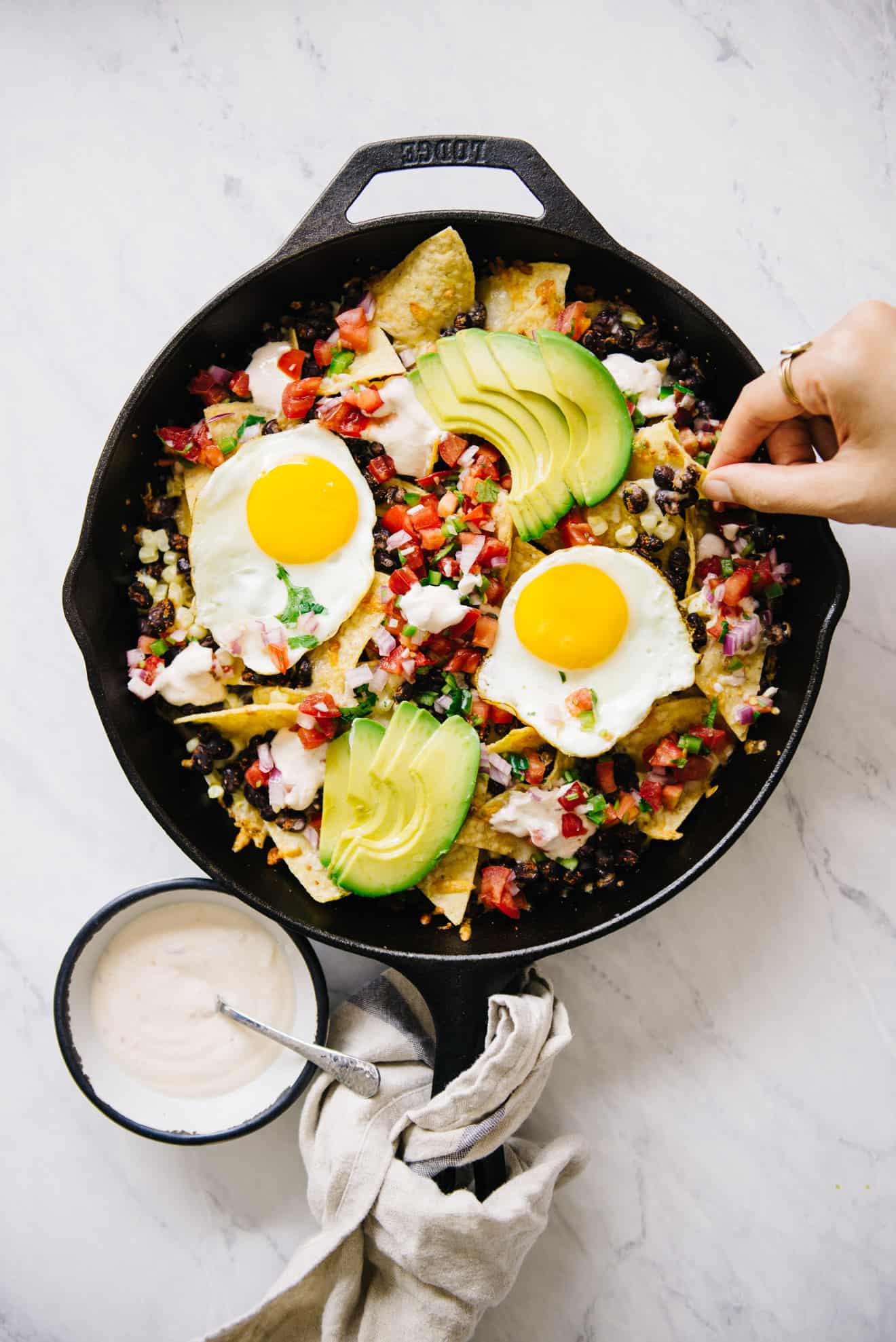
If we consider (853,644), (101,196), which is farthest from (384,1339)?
(101,196)

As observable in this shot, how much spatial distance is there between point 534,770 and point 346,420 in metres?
1.25

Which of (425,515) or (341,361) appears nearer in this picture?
(425,515)

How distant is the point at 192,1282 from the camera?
11.1 feet

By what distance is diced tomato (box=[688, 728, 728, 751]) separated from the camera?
3.01 metres

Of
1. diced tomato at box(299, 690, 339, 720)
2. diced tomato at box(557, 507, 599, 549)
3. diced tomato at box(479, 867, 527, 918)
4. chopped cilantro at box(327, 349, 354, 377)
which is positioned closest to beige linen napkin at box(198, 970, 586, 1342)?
diced tomato at box(479, 867, 527, 918)

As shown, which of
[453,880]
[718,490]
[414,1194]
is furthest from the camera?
[453,880]

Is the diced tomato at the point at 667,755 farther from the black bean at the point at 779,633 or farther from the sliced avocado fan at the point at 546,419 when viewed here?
the sliced avocado fan at the point at 546,419

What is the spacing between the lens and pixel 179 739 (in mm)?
3152

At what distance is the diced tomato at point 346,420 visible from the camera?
2.98 meters

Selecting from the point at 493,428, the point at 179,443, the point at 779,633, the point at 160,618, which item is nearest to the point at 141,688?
the point at 160,618

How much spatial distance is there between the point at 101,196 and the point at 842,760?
3.29 meters

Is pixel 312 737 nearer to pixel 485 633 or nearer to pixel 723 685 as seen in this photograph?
pixel 485 633

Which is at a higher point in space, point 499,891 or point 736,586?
point 736,586

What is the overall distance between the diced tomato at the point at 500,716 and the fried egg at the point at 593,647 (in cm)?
8
